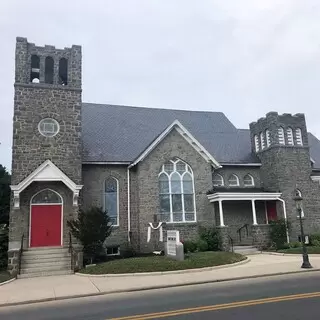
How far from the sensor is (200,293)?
10.0m

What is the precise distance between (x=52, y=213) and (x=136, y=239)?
5.20 metres

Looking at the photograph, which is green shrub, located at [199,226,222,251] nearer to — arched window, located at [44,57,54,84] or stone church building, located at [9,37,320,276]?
stone church building, located at [9,37,320,276]

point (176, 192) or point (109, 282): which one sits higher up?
point (176, 192)

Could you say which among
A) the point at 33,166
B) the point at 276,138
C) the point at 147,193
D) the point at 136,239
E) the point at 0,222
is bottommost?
the point at 136,239

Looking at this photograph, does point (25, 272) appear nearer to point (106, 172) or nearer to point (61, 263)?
point (61, 263)

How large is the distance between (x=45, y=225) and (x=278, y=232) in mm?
14075

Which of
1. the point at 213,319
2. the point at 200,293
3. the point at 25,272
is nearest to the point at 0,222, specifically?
the point at 25,272

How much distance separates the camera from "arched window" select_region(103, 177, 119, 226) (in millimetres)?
21031

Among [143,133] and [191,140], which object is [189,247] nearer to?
[191,140]

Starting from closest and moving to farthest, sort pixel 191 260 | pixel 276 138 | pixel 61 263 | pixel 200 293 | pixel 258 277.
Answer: pixel 200 293 → pixel 258 277 → pixel 191 260 → pixel 61 263 → pixel 276 138

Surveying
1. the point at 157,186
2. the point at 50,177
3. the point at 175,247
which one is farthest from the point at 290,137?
the point at 50,177

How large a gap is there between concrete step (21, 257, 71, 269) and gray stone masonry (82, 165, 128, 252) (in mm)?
3736

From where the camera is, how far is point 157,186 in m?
21.2

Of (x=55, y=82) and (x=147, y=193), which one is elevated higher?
(x=55, y=82)
